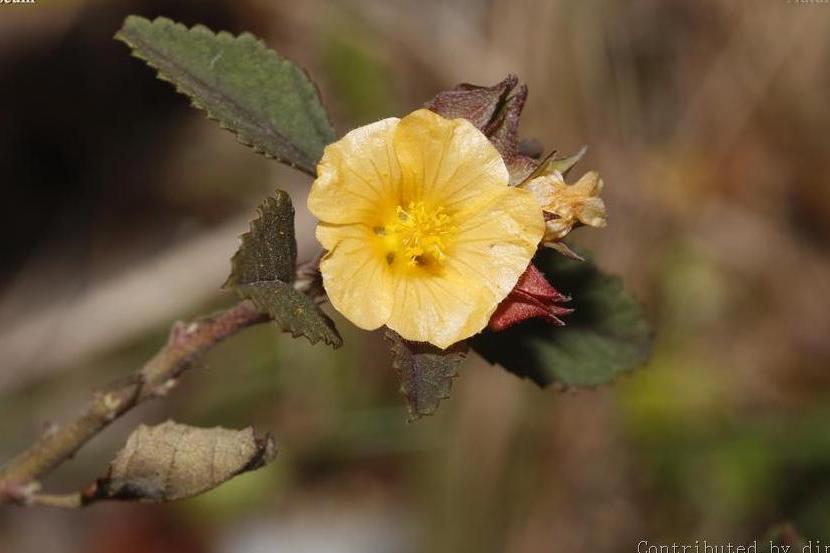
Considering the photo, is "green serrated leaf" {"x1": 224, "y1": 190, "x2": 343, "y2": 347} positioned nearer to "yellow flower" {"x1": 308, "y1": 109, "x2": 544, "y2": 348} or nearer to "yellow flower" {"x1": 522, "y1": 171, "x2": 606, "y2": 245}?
"yellow flower" {"x1": 308, "y1": 109, "x2": 544, "y2": 348}

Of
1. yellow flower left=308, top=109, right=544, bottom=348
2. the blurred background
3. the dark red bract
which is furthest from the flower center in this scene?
the blurred background

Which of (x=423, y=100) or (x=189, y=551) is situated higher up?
(x=423, y=100)

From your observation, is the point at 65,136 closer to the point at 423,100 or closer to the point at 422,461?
the point at 423,100

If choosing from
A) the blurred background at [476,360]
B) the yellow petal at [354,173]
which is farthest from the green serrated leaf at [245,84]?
the blurred background at [476,360]

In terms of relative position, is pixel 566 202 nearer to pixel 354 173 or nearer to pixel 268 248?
pixel 354 173

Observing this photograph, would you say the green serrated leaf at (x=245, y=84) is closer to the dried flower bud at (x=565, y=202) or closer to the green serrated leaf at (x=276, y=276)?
the green serrated leaf at (x=276, y=276)

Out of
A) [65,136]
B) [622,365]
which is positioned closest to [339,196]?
[622,365]
